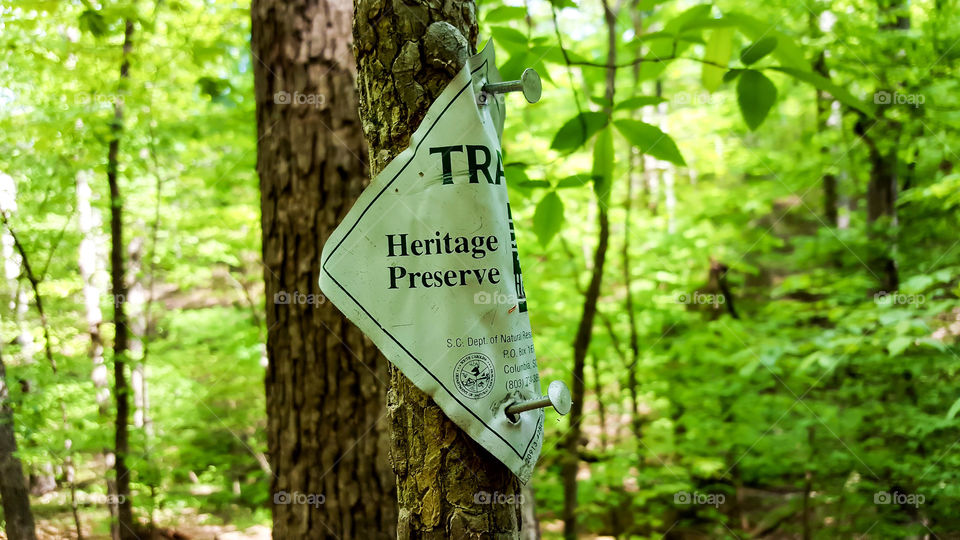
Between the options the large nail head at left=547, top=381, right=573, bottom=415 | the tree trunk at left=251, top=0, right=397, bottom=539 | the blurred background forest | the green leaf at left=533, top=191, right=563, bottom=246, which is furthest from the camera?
the blurred background forest

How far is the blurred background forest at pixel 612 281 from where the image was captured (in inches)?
129

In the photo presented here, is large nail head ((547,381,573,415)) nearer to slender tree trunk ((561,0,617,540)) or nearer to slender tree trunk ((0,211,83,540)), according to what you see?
slender tree trunk ((561,0,617,540))

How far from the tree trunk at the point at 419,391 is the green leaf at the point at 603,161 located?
72 cm

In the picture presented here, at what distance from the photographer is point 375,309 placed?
1.00 metres

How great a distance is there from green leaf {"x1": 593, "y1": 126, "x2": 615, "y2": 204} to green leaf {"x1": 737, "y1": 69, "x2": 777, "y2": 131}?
1.14 ft

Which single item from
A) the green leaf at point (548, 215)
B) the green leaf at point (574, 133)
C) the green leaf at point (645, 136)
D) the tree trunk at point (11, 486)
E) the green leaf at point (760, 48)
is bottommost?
the tree trunk at point (11, 486)

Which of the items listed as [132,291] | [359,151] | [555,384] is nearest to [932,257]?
[359,151]

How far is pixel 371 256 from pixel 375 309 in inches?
3.5

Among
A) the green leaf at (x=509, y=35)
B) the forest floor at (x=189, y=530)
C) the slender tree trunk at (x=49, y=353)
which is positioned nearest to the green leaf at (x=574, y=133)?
the green leaf at (x=509, y=35)

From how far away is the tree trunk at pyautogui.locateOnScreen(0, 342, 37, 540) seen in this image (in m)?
2.58

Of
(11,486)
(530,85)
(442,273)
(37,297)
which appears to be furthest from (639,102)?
(37,297)

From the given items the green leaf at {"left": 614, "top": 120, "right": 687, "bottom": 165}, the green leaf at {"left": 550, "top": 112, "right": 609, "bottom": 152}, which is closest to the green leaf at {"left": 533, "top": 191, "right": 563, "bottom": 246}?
the green leaf at {"left": 550, "top": 112, "right": 609, "bottom": 152}

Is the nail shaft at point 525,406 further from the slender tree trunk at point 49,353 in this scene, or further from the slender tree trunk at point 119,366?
the slender tree trunk at point 119,366

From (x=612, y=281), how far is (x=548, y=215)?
13.6 feet
